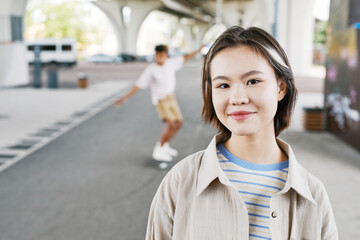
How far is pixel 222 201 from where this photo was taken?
148 cm

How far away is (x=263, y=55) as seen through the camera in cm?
147

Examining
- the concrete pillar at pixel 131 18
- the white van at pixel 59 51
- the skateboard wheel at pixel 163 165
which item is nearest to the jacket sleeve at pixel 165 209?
the skateboard wheel at pixel 163 165

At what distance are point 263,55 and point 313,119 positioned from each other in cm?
954

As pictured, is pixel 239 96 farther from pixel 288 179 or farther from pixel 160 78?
pixel 160 78

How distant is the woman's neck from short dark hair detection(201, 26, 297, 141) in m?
0.12

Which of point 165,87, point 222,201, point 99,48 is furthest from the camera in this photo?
point 99,48

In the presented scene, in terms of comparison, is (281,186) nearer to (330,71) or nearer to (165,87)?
(165,87)

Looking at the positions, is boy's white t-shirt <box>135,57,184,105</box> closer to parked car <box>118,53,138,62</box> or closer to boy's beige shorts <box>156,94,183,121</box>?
boy's beige shorts <box>156,94,183,121</box>

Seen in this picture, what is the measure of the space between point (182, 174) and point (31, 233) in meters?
3.52

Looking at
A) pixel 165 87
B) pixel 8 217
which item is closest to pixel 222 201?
pixel 8 217

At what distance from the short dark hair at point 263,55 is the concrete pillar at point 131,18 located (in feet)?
177

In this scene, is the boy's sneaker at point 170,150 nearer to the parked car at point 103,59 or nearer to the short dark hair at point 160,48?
the short dark hair at point 160,48

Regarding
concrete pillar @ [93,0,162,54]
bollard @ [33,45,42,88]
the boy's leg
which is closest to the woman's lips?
the boy's leg

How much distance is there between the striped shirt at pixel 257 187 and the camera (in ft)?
4.87
